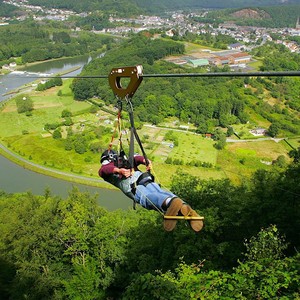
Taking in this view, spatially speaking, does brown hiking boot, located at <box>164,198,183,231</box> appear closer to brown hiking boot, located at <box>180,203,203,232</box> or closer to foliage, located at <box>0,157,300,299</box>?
brown hiking boot, located at <box>180,203,203,232</box>

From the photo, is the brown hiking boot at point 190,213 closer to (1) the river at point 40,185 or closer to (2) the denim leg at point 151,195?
(2) the denim leg at point 151,195

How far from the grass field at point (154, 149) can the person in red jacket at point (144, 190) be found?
460 inches

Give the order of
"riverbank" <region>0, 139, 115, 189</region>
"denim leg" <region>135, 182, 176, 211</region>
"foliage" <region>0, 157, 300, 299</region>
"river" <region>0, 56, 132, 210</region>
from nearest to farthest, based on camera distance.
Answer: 1. "denim leg" <region>135, 182, 176, 211</region>
2. "foliage" <region>0, 157, 300, 299</region>
3. "river" <region>0, 56, 132, 210</region>
4. "riverbank" <region>0, 139, 115, 189</region>

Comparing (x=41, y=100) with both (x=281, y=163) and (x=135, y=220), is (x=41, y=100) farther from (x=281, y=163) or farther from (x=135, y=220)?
(x=135, y=220)

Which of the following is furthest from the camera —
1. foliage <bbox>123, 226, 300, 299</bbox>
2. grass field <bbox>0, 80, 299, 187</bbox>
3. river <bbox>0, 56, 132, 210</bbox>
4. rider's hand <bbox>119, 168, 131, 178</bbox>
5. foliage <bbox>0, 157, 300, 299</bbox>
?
grass field <bbox>0, 80, 299, 187</bbox>

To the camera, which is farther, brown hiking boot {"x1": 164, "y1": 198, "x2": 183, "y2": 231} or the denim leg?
the denim leg

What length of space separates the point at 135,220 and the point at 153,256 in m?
2.56

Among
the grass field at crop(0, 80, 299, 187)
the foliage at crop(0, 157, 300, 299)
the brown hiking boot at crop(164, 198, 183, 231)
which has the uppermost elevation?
the brown hiking boot at crop(164, 198, 183, 231)

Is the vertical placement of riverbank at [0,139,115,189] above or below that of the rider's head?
below

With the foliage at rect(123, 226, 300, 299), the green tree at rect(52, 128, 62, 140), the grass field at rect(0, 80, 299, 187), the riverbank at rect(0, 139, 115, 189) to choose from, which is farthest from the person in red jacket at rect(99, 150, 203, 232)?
the green tree at rect(52, 128, 62, 140)

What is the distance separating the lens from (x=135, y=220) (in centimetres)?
927

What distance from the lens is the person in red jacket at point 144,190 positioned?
7.16 ft

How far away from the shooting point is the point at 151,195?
244cm

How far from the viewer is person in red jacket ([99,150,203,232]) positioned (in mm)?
2184
